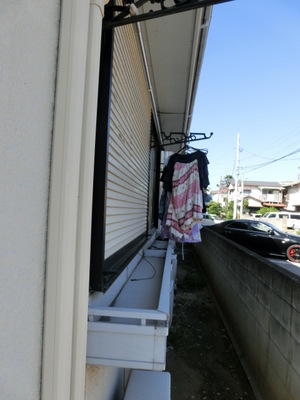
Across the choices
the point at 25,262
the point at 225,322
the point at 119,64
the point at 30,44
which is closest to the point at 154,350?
the point at 25,262

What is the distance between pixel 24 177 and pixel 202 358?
302cm

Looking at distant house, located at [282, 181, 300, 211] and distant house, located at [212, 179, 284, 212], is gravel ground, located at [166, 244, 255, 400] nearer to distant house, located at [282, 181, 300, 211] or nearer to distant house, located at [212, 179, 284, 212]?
distant house, located at [282, 181, 300, 211]

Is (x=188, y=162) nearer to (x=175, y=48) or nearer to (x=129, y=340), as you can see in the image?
(x=175, y=48)

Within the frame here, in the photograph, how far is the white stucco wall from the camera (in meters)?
0.72

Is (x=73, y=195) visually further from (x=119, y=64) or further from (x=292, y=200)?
(x=292, y=200)

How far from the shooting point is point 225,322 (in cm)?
384

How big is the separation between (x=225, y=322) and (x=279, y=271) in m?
1.82

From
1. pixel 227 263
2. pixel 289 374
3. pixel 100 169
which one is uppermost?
pixel 100 169

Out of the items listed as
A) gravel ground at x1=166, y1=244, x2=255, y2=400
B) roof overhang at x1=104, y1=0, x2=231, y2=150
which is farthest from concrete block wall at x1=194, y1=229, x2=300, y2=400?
roof overhang at x1=104, y1=0, x2=231, y2=150

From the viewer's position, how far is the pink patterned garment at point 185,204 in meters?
3.47

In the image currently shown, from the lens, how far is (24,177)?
79 centimetres

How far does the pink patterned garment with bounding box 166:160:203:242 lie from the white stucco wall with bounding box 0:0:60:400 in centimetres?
271

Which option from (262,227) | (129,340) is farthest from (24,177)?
(262,227)

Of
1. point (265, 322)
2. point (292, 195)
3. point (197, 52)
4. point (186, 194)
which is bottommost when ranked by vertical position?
point (265, 322)
